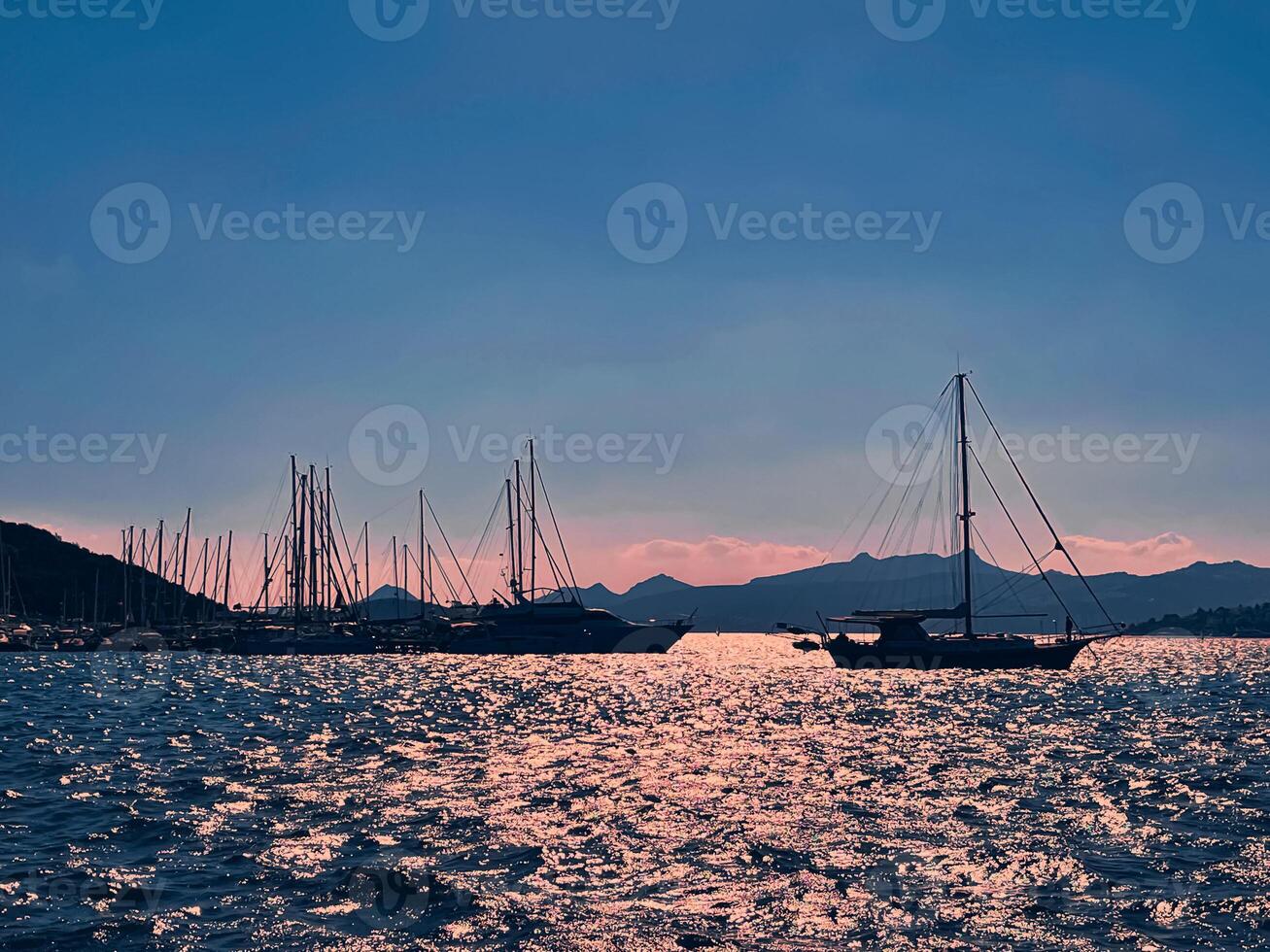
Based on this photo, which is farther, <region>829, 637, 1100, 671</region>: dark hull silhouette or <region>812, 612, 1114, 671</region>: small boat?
<region>812, 612, 1114, 671</region>: small boat

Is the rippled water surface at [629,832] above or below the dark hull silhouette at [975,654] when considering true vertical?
above

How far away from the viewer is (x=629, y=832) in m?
21.5

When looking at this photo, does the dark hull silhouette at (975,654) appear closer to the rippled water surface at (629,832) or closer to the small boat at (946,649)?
the small boat at (946,649)

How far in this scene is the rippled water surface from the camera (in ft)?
49.1

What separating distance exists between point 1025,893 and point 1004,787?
1175 cm

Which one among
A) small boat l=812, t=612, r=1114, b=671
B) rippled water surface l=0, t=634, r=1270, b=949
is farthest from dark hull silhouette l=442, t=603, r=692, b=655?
rippled water surface l=0, t=634, r=1270, b=949

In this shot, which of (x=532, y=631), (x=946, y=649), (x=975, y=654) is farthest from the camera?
(x=532, y=631)

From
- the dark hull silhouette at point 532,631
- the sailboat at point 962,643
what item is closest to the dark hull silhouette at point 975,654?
the sailboat at point 962,643

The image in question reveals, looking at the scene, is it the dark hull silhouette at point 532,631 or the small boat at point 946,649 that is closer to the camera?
the small boat at point 946,649

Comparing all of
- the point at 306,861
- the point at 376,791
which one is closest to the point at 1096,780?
the point at 376,791

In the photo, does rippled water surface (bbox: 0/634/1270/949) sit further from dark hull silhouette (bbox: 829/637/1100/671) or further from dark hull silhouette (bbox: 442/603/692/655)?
dark hull silhouette (bbox: 442/603/692/655)

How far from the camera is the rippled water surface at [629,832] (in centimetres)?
1496

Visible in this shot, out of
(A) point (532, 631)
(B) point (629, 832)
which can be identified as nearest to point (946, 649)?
(A) point (532, 631)

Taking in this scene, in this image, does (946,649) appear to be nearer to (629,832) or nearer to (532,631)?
(532,631)
